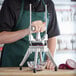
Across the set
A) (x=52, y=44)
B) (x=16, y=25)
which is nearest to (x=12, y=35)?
(x=16, y=25)

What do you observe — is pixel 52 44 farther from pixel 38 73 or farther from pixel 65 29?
pixel 38 73

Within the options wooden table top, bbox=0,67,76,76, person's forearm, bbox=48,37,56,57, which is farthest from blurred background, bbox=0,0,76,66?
wooden table top, bbox=0,67,76,76

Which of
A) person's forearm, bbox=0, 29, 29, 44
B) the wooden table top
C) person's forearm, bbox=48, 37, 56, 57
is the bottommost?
the wooden table top

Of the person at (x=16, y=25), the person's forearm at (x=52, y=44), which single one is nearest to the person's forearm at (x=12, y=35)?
the person at (x=16, y=25)

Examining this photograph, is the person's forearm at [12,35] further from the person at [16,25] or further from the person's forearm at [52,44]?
the person's forearm at [52,44]

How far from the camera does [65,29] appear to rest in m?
0.81

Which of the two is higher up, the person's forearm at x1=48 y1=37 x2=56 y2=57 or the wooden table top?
Answer: the person's forearm at x1=48 y1=37 x2=56 y2=57

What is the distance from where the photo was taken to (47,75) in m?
0.56

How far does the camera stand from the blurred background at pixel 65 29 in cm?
78

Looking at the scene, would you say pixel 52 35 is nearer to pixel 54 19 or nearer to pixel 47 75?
pixel 54 19

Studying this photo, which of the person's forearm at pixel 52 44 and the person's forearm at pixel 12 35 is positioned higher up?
the person's forearm at pixel 12 35

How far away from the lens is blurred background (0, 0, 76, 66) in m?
0.78

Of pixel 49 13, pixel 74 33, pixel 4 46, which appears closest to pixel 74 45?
pixel 74 33

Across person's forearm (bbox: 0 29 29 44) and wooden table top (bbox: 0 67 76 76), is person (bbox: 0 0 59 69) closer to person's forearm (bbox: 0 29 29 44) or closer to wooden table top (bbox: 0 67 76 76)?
person's forearm (bbox: 0 29 29 44)
